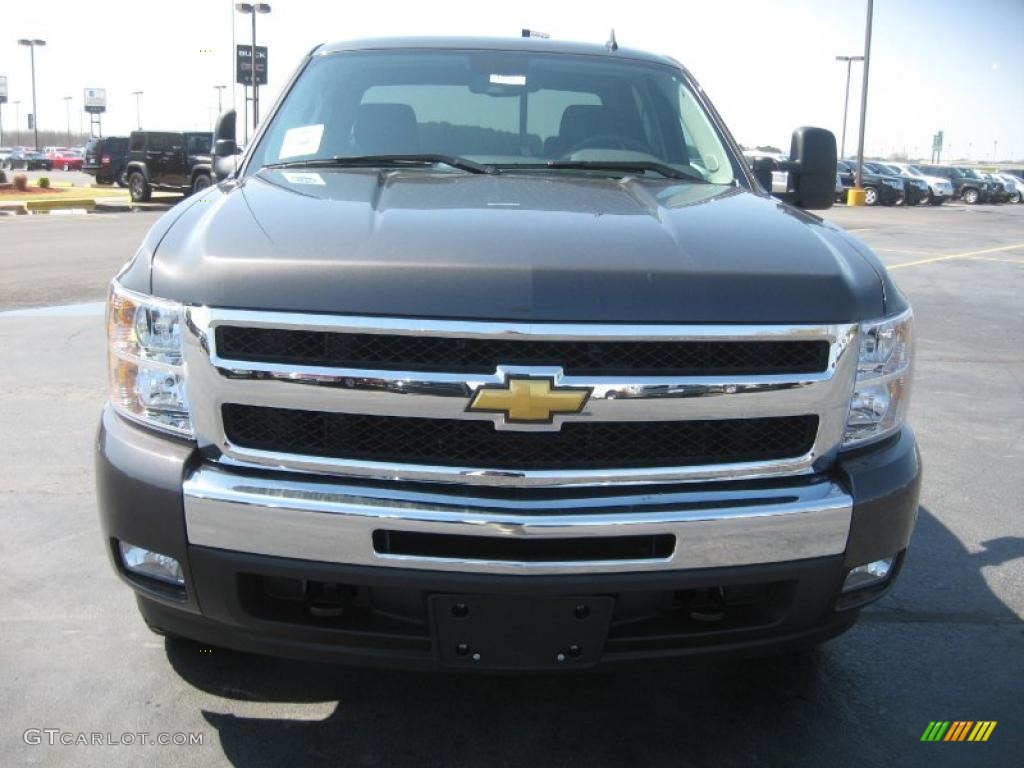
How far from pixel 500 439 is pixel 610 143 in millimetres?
1871

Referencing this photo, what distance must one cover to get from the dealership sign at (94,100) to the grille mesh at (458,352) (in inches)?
3322

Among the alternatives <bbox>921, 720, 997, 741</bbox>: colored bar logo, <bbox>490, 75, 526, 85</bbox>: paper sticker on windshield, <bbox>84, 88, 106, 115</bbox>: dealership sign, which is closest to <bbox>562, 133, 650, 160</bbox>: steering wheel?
<bbox>490, 75, 526, 85</bbox>: paper sticker on windshield

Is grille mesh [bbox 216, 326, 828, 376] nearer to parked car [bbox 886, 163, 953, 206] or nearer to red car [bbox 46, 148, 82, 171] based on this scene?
parked car [bbox 886, 163, 953, 206]

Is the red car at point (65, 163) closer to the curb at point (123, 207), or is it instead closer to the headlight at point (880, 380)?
the curb at point (123, 207)

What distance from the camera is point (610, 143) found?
151 inches

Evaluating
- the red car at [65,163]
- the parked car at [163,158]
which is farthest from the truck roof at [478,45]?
the red car at [65,163]

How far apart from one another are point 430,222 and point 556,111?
1555mm

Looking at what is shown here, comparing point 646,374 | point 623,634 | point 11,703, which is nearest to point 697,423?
point 646,374

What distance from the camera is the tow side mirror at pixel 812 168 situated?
4.21 m

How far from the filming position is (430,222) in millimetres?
2531

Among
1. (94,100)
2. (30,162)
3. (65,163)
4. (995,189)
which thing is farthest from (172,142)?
(94,100)

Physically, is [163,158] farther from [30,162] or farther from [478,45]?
[30,162]

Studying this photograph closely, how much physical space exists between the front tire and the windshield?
25.3m

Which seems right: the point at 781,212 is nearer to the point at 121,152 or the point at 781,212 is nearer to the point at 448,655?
the point at 448,655
